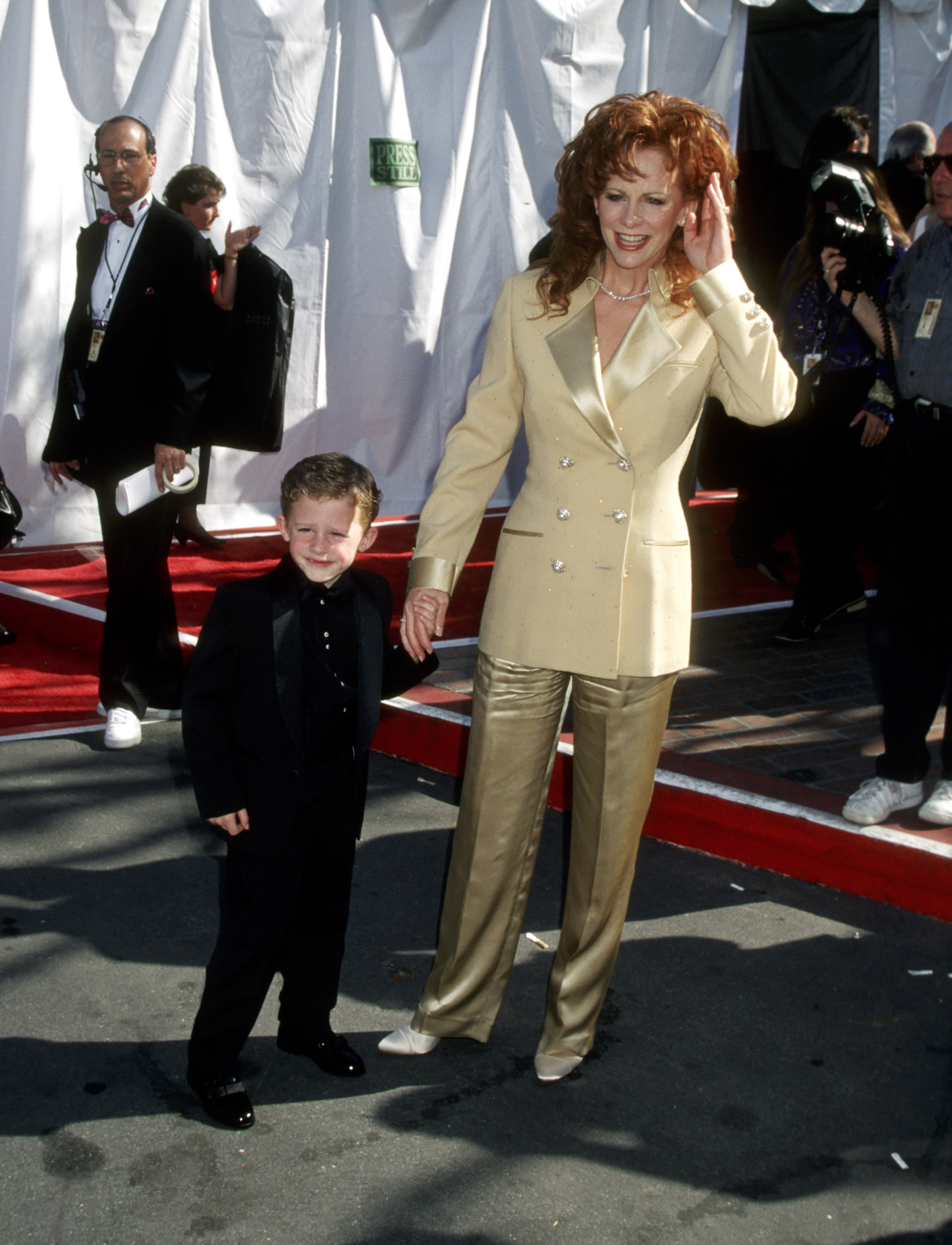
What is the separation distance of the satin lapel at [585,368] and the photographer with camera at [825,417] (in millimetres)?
2118

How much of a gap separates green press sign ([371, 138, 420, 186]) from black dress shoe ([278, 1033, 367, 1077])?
23.8ft

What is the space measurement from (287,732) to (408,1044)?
2.90ft

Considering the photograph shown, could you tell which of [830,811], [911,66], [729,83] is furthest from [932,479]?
[911,66]

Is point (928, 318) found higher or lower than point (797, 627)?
higher

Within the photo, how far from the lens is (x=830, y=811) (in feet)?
14.2

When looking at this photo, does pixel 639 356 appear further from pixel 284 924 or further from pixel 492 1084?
pixel 492 1084

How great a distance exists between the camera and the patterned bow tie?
5.05m

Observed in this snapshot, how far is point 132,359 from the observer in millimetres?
5020

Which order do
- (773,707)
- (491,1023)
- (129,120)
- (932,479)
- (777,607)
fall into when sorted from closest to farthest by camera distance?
(491,1023), (932,479), (129,120), (773,707), (777,607)

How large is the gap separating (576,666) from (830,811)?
184 centimetres

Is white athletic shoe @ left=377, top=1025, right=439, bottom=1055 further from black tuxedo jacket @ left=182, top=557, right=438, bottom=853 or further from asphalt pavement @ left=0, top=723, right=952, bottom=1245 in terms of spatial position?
black tuxedo jacket @ left=182, top=557, right=438, bottom=853

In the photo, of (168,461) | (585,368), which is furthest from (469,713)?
(585,368)

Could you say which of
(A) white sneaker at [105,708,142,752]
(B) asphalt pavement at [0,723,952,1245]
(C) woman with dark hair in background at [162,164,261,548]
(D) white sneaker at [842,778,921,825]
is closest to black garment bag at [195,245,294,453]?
(C) woman with dark hair in background at [162,164,261,548]

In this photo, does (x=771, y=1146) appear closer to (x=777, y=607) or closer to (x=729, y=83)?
(x=777, y=607)
